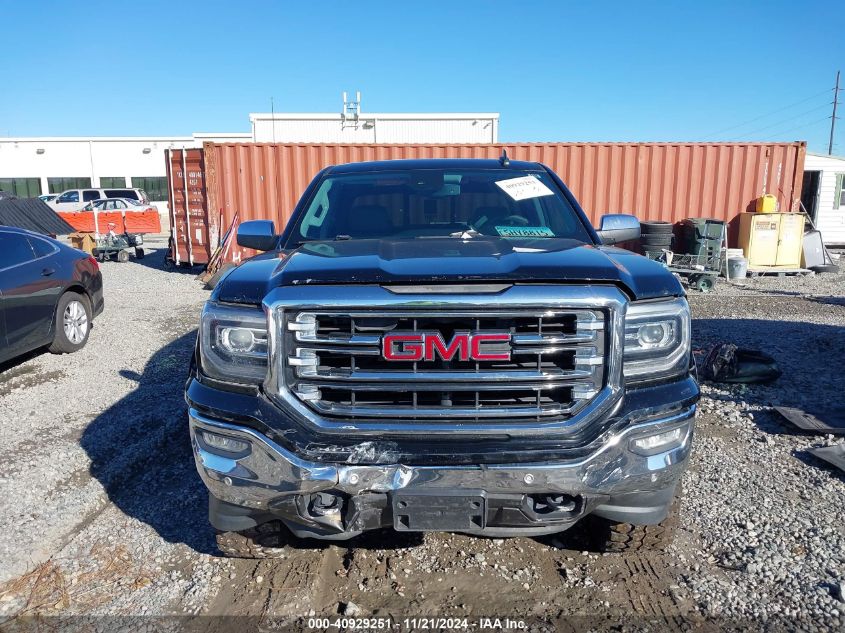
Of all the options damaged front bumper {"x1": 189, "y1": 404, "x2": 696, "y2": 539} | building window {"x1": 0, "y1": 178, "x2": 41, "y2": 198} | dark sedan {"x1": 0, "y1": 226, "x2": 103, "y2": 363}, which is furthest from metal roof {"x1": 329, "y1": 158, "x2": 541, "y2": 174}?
building window {"x1": 0, "y1": 178, "x2": 41, "y2": 198}

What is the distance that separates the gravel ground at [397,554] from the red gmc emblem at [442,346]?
116 cm

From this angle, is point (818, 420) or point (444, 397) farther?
point (818, 420)

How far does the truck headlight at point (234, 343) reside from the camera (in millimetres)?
2275

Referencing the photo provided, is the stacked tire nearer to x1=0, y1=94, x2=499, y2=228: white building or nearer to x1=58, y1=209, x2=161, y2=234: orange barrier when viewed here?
x1=58, y1=209, x2=161, y2=234: orange barrier

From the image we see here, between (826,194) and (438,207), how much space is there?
18726mm

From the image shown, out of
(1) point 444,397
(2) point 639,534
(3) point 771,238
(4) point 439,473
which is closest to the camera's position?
(4) point 439,473

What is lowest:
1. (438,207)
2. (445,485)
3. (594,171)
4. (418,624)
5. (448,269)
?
(418,624)

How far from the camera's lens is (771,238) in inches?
512

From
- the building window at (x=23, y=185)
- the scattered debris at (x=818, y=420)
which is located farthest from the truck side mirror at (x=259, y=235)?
the building window at (x=23, y=185)

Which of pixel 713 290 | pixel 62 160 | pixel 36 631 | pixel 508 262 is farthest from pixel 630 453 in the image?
pixel 62 160

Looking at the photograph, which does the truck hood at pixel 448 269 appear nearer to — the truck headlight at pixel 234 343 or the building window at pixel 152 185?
the truck headlight at pixel 234 343

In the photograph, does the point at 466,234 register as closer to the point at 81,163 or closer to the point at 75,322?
the point at 75,322

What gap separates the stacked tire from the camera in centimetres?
1202

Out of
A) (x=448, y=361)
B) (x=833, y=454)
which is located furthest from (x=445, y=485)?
(x=833, y=454)
